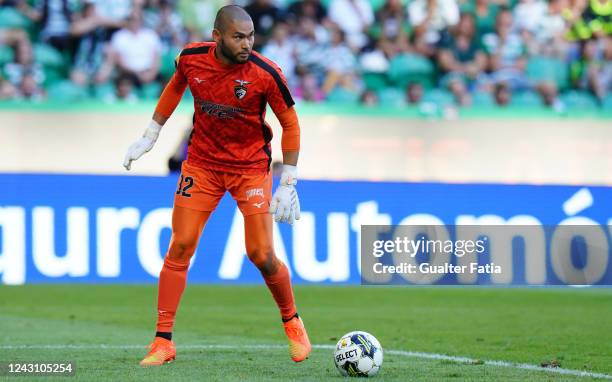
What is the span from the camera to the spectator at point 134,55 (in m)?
16.2

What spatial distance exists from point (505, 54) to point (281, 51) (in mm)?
3537

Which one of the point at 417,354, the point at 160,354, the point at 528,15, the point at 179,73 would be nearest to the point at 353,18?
the point at 528,15

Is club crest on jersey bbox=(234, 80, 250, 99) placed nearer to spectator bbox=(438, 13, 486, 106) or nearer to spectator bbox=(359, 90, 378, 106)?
spectator bbox=(359, 90, 378, 106)

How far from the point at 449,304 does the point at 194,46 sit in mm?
6449

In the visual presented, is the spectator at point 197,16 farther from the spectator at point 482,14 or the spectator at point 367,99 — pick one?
the spectator at point 482,14

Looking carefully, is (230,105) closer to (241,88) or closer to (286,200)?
(241,88)

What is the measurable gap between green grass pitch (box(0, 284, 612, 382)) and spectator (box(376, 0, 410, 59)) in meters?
4.28

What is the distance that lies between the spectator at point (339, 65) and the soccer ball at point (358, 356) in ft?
34.0

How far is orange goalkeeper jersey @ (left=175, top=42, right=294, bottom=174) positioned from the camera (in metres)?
7.12

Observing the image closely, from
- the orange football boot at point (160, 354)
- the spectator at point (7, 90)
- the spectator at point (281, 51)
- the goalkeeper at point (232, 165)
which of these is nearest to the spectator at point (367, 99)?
the spectator at point (281, 51)

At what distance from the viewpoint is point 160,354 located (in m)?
7.16

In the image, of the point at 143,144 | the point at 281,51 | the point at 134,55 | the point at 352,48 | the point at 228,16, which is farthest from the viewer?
the point at 352,48

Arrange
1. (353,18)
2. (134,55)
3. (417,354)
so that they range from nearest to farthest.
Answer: (417,354), (134,55), (353,18)

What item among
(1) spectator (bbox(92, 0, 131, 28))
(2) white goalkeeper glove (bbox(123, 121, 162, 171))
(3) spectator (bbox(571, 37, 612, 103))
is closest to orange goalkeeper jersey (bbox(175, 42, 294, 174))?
(2) white goalkeeper glove (bbox(123, 121, 162, 171))
